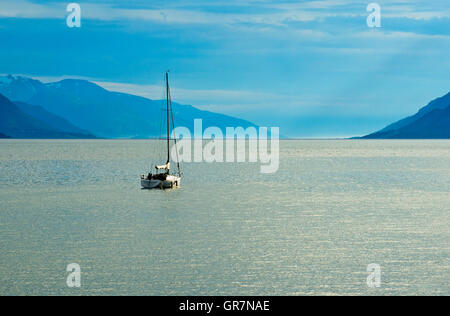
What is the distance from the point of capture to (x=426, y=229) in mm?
41625

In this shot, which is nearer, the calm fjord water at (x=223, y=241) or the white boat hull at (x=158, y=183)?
the calm fjord water at (x=223, y=241)

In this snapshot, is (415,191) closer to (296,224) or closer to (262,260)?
(296,224)

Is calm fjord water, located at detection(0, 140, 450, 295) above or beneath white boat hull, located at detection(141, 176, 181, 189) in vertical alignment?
beneath

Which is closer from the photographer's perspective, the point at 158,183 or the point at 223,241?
the point at 223,241

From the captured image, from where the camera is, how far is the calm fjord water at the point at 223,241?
27.5m

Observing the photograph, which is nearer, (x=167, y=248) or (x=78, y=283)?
(x=78, y=283)

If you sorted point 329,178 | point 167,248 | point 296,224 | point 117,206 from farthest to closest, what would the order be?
1. point 329,178
2. point 117,206
3. point 296,224
4. point 167,248

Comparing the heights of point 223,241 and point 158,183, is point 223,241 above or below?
below

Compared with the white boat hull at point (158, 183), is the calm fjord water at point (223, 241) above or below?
below

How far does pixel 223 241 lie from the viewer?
3688 centimetres

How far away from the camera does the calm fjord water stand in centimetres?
2750

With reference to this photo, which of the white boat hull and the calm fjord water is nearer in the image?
the calm fjord water
